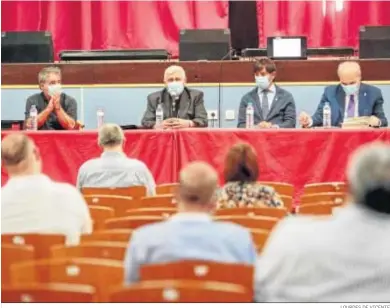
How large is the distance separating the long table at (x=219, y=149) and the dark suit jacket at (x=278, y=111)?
110 cm

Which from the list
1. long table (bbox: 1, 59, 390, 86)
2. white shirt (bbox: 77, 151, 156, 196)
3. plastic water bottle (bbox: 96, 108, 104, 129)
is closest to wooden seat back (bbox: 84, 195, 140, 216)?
white shirt (bbox: 77, 151, 156, 196)

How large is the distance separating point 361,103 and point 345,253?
500cm

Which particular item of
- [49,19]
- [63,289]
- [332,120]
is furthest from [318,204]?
[49,19]

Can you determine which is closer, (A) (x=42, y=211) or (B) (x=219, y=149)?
(A) (x=42, y=211)

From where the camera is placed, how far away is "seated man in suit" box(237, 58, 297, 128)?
25.9 ft

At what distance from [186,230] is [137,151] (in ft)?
12.4

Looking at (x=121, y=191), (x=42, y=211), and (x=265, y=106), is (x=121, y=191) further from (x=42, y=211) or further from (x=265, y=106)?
(x=265, y=106)

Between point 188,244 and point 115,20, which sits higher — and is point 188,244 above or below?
below

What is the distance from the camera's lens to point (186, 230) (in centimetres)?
316

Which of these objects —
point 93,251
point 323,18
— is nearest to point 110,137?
point 93,251

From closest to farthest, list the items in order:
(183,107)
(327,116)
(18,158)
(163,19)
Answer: (18,158)
(327,116)
(183,107)
(163,19)

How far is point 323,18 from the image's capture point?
1137 centimetres

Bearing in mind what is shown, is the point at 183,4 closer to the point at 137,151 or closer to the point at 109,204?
the point at 137,151

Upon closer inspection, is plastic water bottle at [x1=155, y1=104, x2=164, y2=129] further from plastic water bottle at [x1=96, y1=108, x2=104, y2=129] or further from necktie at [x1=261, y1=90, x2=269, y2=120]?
plastic water bottle at [x1=96, y1=108, x2=104, y2=129]
